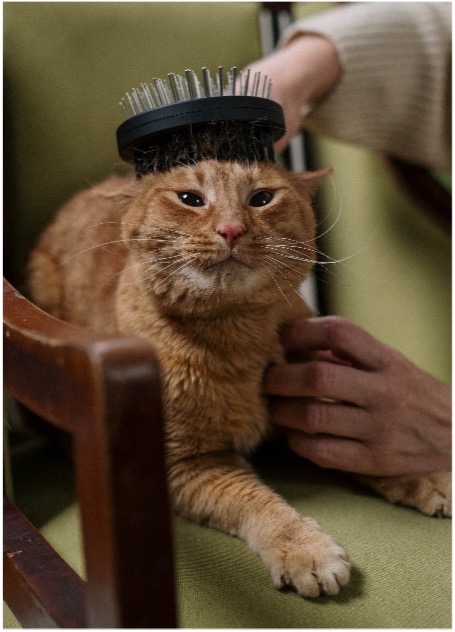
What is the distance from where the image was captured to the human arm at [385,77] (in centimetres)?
116

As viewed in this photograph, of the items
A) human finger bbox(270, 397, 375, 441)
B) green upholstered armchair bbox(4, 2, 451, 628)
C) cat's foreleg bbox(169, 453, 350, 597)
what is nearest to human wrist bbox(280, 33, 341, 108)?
green upholstered armchair bbox(4, 2, 451, 628)

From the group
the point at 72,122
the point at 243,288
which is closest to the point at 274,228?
the point at 243,288

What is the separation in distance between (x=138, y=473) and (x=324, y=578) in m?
0.33

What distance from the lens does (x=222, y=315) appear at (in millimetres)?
792

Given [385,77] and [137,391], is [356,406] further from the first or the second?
[385,77]

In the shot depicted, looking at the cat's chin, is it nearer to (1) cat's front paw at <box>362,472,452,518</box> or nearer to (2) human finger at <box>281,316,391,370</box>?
(2) human finger at <box>281,316,391,370</box>

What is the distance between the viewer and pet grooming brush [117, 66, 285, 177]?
58 cm

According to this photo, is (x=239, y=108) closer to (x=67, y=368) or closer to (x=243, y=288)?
(x=243, y=288)

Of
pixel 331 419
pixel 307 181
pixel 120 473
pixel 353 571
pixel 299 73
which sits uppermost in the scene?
pixel 299 73

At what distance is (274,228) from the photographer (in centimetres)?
72

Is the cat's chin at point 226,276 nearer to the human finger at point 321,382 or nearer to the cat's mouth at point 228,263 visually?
the cat's mouth at point 228,263

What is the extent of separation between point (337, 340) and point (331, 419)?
116mm

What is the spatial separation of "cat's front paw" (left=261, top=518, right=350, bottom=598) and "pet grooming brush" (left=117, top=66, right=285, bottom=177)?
0.45 metres

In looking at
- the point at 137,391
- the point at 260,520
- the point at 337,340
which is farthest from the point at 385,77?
the point at 137,391
